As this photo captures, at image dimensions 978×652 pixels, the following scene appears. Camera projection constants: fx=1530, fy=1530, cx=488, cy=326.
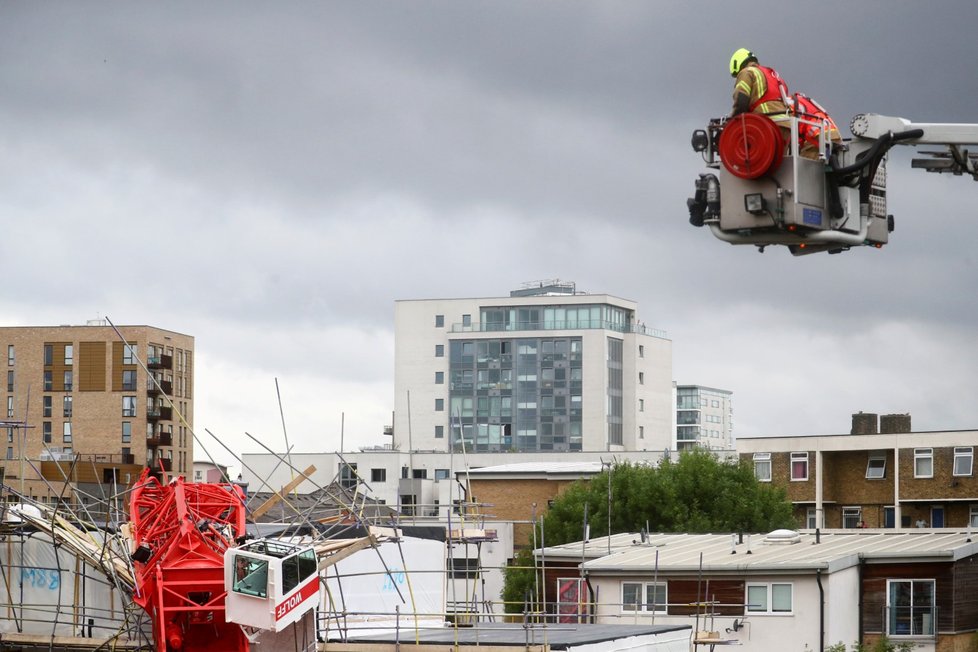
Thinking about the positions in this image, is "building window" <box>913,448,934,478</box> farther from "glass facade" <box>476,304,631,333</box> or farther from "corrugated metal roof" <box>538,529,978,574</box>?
"glass facade" <box>476,304,631,333</box>

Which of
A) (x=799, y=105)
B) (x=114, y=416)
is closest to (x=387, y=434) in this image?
(x=114, y=416)

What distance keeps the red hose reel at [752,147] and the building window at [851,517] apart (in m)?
71.6

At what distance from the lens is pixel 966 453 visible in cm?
7631

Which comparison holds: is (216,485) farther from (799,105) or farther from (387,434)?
(387,434)

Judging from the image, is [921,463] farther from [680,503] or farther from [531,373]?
[531,373]

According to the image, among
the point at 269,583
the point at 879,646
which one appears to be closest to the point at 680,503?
the point at 879,646

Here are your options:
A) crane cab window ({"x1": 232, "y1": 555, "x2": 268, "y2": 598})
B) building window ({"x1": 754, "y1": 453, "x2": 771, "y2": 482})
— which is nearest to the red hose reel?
crane cab window ({"x1": 232, "y1": 555, "x2": 268, "y2": 598})

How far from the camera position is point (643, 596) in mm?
45125

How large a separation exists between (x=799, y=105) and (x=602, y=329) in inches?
5755

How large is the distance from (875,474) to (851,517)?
8.38ft

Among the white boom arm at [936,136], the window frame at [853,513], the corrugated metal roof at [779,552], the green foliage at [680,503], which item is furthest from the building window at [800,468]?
the white boom arm at [936,136]

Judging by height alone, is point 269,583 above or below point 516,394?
below

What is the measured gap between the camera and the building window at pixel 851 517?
3098 inches

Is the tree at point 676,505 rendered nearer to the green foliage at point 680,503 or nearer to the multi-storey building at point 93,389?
the green foliage at point 680,503
